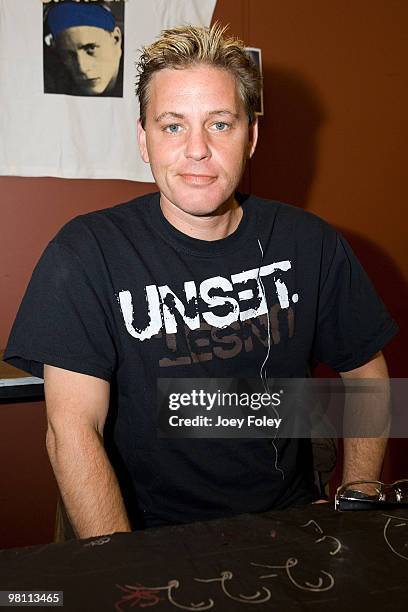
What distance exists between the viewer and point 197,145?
4.25ft

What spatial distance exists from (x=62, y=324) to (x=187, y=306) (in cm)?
23

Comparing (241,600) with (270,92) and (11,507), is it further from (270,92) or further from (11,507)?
(270,92)

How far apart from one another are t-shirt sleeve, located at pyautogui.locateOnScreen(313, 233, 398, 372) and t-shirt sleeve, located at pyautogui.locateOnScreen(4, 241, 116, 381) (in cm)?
46

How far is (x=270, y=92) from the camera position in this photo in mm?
2375

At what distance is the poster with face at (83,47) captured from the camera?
6.78 feet

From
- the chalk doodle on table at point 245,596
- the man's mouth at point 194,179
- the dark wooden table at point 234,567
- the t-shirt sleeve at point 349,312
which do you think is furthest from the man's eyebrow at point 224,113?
the chalk doodle on table at point 245,596

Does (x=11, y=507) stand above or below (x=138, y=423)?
below

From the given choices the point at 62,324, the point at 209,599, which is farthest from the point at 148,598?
the point at 62,324

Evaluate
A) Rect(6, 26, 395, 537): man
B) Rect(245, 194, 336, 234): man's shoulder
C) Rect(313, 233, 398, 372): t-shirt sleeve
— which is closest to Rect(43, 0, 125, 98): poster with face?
Rect(6, 26, 395, 537): man

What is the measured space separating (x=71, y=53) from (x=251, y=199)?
93cm

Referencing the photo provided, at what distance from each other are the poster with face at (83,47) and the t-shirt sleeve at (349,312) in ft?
3.37

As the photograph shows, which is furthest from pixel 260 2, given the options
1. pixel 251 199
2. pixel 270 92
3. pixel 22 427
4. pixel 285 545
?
pixel 285 545

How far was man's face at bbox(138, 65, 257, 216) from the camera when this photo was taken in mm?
1307

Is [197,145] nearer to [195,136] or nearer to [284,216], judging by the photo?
[195,136]
